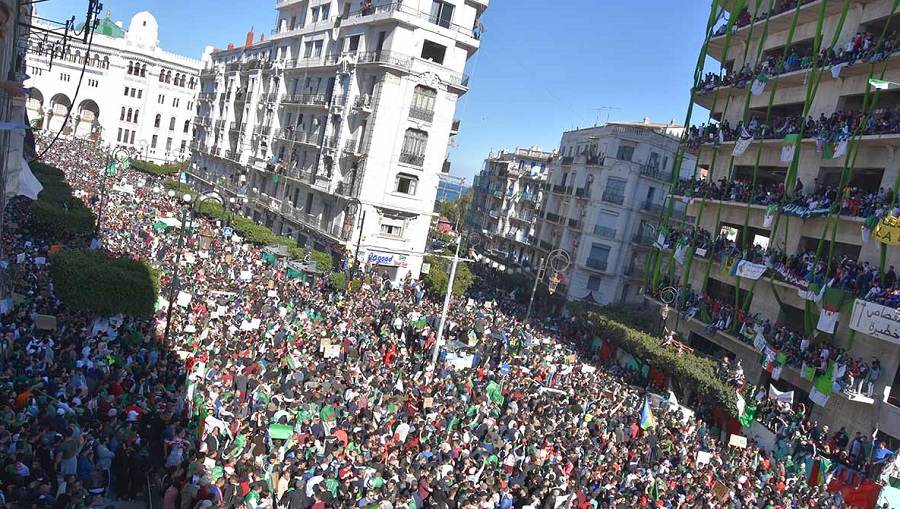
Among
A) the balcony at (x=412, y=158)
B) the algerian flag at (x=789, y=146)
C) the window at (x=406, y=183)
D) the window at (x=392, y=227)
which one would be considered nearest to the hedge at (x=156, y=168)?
the window at (x=392, y=227)

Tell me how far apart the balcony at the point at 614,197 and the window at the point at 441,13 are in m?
17.7

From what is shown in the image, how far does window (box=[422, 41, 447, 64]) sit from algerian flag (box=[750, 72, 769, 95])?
2067cm

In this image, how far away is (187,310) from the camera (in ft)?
85.6

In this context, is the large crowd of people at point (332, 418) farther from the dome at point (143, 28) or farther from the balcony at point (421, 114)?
the dome at point (143, 28)

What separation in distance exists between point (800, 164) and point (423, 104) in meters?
23.9

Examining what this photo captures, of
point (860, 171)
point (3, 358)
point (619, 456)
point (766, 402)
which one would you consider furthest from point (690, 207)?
point (3, 358)

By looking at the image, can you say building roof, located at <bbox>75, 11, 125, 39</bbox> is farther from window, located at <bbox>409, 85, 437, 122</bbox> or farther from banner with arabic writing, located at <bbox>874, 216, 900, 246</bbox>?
banner with arabic writing, located at <bbox>874, 216, 900, 246</bbox>

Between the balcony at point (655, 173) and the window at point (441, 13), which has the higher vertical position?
the window at point (441, 13)

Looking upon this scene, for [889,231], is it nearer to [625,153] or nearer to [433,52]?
[433,52]

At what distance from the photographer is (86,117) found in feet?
317

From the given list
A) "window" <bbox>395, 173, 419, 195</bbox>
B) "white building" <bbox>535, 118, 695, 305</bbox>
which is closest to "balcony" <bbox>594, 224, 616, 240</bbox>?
"white building" <bbox>535, 118, 695, 305</bbox>

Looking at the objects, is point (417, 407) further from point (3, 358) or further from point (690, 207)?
point (690, 207)

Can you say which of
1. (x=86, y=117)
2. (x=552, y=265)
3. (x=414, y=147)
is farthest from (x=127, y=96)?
(x=552, y=265)

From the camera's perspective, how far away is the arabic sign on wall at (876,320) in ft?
73.7
